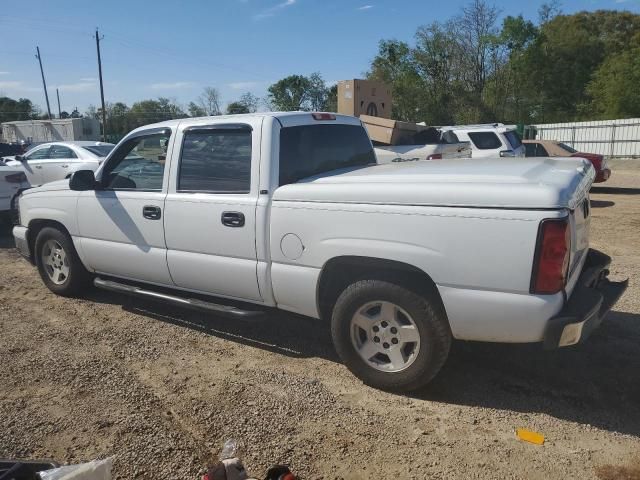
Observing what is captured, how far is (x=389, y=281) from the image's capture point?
344 cm

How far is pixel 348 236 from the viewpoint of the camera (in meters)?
3.49

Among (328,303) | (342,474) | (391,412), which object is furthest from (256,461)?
(328,303)

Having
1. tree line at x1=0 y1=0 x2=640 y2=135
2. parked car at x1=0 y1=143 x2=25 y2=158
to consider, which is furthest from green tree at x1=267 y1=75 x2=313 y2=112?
parked car at x1=0 y1=143 x2=25 y2=158

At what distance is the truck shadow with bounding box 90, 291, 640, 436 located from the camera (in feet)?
11.2

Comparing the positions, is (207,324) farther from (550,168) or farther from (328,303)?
(550,168)

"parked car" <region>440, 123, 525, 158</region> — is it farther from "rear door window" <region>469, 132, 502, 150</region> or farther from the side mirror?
the side mirror

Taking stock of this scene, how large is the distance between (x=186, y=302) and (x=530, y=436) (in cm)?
281

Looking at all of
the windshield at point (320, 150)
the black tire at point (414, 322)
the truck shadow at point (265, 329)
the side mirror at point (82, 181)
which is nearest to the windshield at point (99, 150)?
the truck shadow at point (265, 329)

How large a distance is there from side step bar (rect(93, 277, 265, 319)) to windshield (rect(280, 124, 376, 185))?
3.47 ft

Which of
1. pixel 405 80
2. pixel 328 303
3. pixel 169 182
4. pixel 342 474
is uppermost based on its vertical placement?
pixel 405 80

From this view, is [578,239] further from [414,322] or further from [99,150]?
[99,150]

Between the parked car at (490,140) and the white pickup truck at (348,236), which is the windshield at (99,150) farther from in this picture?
the parked car at (490,140)

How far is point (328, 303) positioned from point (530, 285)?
1477mm

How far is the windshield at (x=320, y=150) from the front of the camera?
4051mm
